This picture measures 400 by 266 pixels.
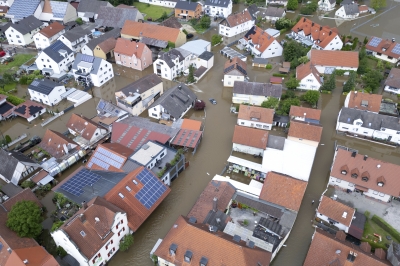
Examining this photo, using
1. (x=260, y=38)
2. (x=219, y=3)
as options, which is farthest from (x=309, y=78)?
(x=219, y=3)

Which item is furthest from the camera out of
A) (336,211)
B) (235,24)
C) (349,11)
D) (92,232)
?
(349,11)

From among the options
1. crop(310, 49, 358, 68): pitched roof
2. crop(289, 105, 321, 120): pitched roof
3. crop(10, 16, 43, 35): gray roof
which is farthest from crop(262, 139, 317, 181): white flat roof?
crop(10, 16, 43, 35): gray roof

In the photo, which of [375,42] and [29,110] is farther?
[375,42]

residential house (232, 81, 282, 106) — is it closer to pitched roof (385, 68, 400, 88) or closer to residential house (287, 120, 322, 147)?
residential house (287, 120, 322, 147)

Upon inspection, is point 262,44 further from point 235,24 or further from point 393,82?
point 393,82

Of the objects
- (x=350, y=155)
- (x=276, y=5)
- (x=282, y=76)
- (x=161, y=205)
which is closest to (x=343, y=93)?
(x=282, y=76)
